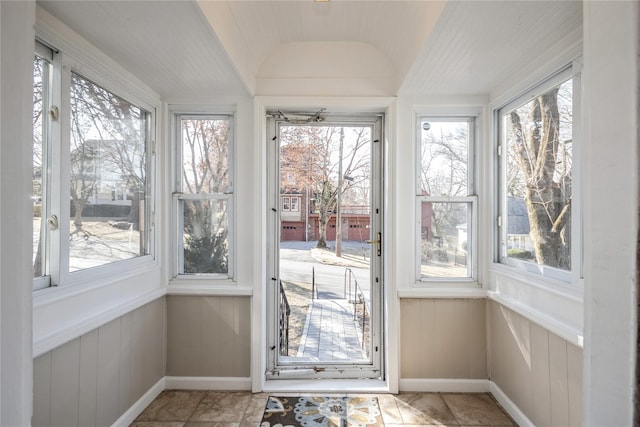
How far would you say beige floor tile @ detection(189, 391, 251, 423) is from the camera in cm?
213

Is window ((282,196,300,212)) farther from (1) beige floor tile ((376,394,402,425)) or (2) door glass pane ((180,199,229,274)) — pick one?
(1) beige floor tile ((376,394,402,425))

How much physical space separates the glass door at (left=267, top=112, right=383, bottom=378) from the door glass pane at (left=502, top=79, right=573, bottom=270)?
3.08ft

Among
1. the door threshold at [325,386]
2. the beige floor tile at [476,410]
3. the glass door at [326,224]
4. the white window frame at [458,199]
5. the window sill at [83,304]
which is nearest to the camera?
the window sill at [83,304]

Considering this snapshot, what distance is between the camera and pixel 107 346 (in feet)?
6.15

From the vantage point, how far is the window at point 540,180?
176cm

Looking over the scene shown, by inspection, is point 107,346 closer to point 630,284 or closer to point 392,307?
point 392,307

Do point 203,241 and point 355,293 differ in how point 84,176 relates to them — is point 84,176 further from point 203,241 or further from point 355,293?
point 355,293

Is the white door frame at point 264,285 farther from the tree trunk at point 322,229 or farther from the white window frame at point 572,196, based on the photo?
the white window frame at point 572,196

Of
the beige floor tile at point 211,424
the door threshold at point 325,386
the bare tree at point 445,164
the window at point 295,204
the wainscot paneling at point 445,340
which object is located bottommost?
the beige floor tile at point 211,424

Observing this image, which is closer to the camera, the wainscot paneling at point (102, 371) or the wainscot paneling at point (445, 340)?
the wainscot paneling at point (102, 371)

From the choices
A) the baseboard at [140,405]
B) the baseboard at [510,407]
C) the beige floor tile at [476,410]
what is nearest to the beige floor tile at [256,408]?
the baseboard at [140,405]

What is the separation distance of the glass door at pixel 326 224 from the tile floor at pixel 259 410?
37cm

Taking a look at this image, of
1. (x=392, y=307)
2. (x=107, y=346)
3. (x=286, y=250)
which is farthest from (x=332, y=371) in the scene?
Answer: (x=107, y=346)

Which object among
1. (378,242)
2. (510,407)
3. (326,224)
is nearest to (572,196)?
(378,242)
